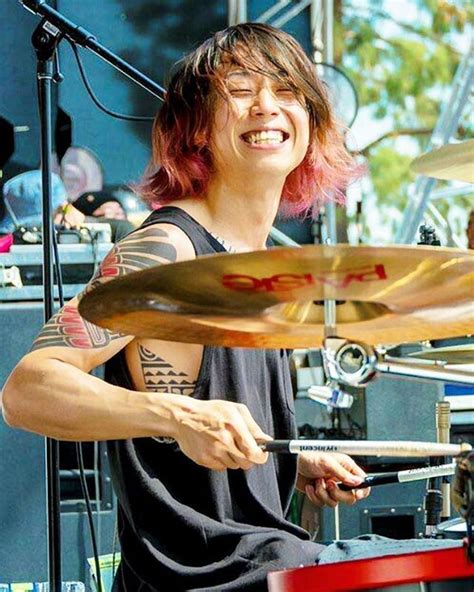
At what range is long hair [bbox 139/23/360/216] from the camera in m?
2.23

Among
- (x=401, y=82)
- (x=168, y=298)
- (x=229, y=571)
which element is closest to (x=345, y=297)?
(x=168, y=298)

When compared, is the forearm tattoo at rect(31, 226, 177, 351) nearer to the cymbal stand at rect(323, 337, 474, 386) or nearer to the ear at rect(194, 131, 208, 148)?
the ear at rect(194, 131, 208, 148)

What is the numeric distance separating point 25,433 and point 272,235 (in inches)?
99.0

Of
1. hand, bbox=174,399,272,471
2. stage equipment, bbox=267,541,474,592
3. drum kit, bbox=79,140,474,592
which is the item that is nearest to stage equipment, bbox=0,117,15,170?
drum kit, bbox=79,140,474,592

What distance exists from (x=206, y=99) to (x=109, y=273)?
0.40 meters

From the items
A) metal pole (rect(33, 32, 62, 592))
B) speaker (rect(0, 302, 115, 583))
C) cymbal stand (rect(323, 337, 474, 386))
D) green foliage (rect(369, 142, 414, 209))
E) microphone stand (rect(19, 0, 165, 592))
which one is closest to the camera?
cymbal stand (rect(323, 337, 474, 386))

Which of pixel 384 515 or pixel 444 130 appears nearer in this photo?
pixel 384 515

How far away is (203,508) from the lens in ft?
6.57

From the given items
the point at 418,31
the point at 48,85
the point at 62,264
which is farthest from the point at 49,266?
the point at 418,31

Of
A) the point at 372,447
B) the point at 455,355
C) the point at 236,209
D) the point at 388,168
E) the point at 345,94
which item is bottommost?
the point at 372,447

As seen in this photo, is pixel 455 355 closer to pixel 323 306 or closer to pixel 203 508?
pixel 203 508

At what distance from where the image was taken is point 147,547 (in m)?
1.97

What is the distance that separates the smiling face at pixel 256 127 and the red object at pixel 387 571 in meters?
0.88

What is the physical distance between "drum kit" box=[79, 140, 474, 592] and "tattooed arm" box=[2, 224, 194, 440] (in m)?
0.11
